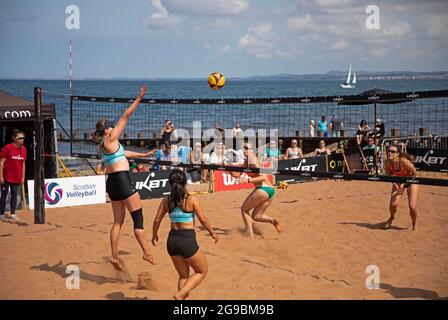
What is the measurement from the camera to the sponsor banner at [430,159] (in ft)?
56.3

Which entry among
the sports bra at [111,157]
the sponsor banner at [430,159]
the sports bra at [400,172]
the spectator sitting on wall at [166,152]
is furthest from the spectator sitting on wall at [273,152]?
the sports bra at [111,157]

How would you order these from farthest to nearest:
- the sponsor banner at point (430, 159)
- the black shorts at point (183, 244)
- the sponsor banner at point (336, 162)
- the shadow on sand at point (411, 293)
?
the sponsor banner at point (336, 162), the sponsor banner at point (430, 159), the shadow on sand at point (411, 293), the black shorts at point (183, 244)

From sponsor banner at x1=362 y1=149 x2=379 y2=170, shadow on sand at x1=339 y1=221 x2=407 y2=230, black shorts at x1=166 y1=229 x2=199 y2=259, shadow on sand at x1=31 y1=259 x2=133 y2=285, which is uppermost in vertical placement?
sponsor banner at x1=362 y1=149 x2=379 y2=170

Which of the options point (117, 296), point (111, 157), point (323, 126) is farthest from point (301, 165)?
point (117, 296)

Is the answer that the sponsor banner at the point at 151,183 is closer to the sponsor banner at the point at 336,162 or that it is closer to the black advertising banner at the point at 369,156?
the sponsor banner at the point at 336,162

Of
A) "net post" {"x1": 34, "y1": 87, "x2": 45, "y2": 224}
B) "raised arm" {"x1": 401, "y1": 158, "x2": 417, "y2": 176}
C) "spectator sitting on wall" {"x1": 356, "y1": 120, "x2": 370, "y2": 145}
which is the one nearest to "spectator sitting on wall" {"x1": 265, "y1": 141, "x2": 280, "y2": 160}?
"spectator sitting on wall" {"x1": 356, "y1": 120, "x2": 370, "y2": 145}

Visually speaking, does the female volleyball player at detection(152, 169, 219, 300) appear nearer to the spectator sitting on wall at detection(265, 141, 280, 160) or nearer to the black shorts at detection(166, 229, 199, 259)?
the black shorts at detection(166, 229, 199, 259)

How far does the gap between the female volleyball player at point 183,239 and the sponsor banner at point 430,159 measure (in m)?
12.2

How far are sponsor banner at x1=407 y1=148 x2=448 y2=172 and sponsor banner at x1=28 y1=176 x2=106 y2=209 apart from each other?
29.2ft

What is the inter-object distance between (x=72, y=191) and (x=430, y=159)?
9.89m

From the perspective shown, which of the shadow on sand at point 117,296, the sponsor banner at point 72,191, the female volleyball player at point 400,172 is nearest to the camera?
the shadow on sand at point 117,296

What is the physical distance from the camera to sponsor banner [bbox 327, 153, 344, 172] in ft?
56.7
